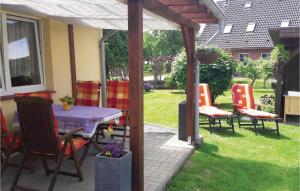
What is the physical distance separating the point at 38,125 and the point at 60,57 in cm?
329

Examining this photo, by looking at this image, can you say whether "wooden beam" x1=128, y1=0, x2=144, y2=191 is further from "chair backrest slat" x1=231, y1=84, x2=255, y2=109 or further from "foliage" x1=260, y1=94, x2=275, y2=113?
"foliage" x1=260, y1=94, x2=275, y2=113

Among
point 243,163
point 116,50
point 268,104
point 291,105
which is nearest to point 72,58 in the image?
point 243,163

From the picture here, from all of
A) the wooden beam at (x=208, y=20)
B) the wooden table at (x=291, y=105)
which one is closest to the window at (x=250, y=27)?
the wooden table at (x=291, y=105)

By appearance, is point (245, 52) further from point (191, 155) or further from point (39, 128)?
point (39, 128)

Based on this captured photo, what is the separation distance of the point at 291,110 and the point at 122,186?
7.46 m

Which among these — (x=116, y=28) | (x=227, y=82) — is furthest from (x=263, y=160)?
(x=227, y=82)

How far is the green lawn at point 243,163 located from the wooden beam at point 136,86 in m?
1.01

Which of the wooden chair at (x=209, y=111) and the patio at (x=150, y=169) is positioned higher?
the wooden chair at (x=209, y=111)

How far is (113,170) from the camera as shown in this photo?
11.5 feet

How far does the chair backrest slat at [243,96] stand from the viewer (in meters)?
9.02

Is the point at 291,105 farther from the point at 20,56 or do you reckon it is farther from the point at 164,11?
the point at 20,56

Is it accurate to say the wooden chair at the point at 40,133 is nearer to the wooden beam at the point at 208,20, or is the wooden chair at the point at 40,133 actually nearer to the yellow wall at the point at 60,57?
the yellow wall at the point at 60,57

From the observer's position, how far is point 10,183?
4.51 metres

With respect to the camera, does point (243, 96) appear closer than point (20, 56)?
No
